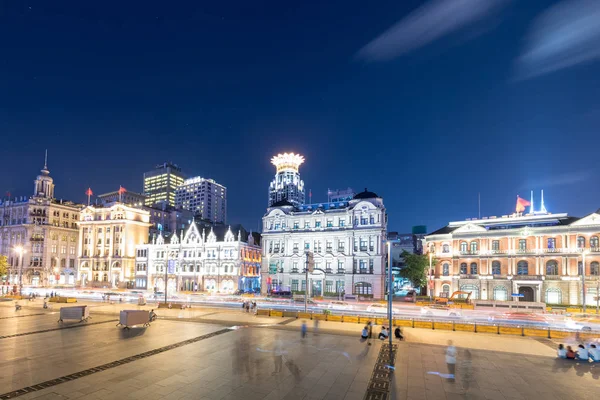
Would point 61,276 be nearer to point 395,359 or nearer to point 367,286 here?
point 367,286

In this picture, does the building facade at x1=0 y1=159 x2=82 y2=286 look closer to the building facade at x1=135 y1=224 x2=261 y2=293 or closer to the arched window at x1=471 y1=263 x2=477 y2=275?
the building facade at x1=135 y1=224 x2=261 y2=293

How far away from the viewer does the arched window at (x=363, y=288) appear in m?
67.6

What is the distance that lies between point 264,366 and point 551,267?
54701 mm

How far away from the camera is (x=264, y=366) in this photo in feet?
64.2

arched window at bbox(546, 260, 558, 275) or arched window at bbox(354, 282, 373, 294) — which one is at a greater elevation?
arched window at bbox(546, 260, 558, 275)

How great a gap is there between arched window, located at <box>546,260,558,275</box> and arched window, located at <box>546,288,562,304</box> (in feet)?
8.19

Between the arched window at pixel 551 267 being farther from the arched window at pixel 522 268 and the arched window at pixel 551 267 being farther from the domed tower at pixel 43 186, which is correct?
the domed tower at pixel 43 186

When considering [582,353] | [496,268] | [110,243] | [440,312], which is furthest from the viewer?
[110,243]

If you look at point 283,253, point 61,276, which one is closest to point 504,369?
point 283,253

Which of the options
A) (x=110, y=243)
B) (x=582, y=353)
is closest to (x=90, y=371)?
(x=582, y=353)

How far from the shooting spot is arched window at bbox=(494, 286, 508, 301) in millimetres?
59719

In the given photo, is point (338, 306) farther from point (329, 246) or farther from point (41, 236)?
point (41, 236)

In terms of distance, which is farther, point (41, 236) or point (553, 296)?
point (41, 236)

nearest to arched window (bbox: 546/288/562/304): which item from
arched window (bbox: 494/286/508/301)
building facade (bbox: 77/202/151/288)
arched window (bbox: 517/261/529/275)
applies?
arched window (bbox: 517/261/529/275)
